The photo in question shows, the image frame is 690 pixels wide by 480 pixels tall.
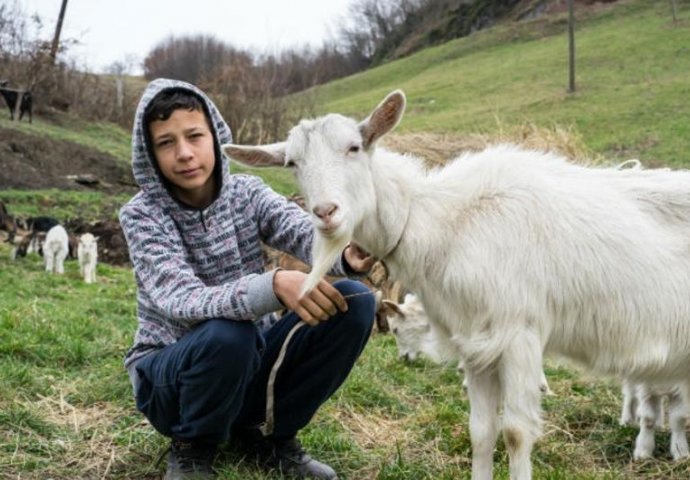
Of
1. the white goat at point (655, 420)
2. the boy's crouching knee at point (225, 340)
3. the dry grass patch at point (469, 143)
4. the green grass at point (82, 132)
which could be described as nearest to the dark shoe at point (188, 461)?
the boy's crouching knee at point (225, 340)

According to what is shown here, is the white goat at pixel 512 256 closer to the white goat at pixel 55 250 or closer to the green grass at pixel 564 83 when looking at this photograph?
the white goat at pixel 55 250

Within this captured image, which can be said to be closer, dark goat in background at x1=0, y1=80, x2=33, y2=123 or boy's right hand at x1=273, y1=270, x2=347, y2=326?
boy's right hand at x1=273, y1=270, x2=347, y2=326

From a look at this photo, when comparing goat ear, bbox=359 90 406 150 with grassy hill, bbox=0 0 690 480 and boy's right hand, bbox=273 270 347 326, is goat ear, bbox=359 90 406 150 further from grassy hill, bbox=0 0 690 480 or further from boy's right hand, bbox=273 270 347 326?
grassy hill, bbox=0 0 690 480

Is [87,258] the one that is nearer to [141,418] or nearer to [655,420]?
[141,418]

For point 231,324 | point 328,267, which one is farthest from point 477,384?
point 231,324

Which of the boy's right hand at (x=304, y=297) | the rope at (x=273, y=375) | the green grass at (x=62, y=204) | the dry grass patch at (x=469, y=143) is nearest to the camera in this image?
the boy's right hand at (x=304, y=297)

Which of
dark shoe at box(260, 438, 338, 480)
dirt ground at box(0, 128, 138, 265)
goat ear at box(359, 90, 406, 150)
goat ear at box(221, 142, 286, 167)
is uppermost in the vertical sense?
goat ear at box(359, 90, 406, 150)

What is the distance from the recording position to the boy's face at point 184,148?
3.15 metres

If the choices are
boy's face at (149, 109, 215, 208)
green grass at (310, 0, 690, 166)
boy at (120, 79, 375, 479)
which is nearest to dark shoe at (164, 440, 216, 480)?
boy at (120, 79, 375, 479)

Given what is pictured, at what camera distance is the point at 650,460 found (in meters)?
3.83

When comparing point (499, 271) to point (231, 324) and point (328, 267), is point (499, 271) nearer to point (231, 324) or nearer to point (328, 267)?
point (328, 267)

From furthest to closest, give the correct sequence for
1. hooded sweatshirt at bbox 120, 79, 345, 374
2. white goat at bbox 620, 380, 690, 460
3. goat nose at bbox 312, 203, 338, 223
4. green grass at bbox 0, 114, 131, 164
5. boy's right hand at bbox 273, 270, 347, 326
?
green grass at bbox 0, 114, 131, 164 → white goat at bbox 620, 380, 690, 460 → hooded sweatshirt at bbox 120, 79, 345, 374 → boy's right hand at bbox 273, 270, 347, 326 → goat nose at bbox 312, 203, 338, 223

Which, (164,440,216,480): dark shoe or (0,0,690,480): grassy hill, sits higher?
(164,440,216,480): dark shoe

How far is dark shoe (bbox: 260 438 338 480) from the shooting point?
3.35 metres
